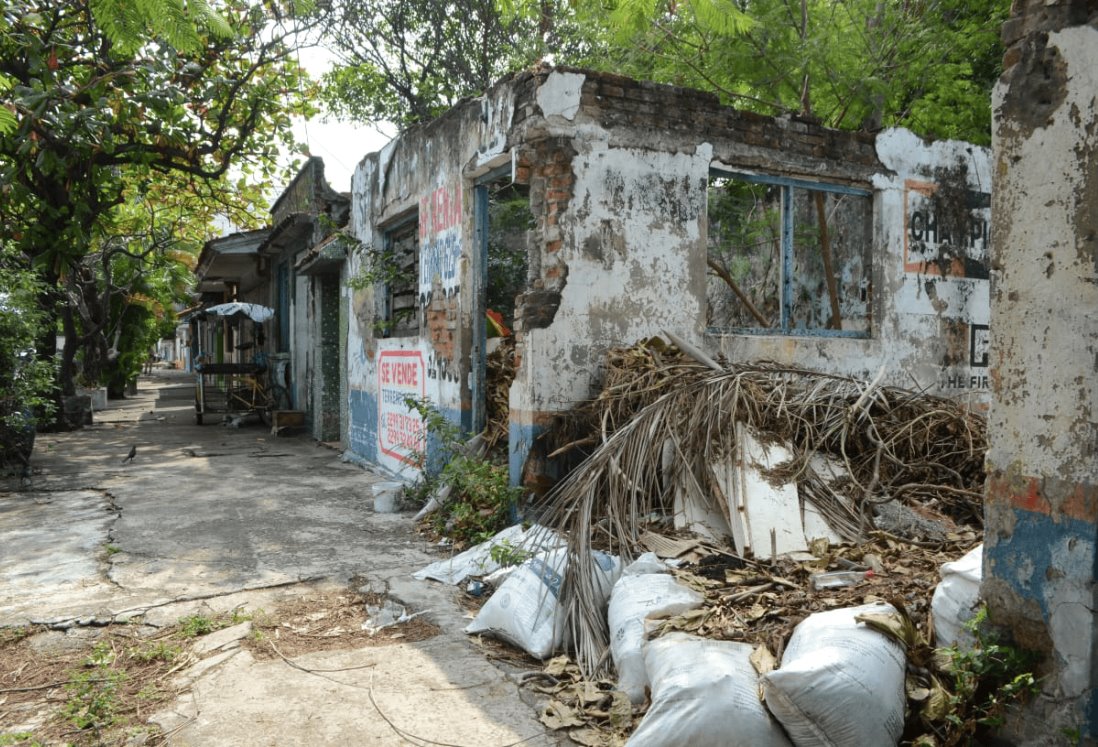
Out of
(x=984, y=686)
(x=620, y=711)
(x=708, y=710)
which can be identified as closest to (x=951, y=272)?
(x=984, y=686)

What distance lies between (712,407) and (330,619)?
2.24 m

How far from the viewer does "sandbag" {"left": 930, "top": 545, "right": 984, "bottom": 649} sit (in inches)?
100

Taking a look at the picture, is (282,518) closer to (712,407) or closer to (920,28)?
(712,407)

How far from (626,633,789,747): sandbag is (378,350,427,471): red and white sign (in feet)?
14.8

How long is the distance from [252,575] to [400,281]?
422cm

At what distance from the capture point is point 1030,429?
2.38m

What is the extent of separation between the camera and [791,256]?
600cm

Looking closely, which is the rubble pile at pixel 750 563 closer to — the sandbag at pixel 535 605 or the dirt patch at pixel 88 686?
the sandbag at pixel 535 605

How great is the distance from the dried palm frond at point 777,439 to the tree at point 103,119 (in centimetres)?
422

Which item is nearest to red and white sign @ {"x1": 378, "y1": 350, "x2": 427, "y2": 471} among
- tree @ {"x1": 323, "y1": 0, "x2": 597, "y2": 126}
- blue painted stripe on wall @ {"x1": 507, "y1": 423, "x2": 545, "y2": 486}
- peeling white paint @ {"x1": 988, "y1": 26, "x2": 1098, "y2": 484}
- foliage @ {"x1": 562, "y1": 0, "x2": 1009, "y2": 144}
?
blue painted stripe on wall @ {"x1": 507, "y1": 423, "x2": 545, "y2": 486}

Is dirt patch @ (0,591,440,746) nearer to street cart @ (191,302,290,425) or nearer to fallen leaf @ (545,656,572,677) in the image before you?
fallen leaf @ (545,656,572,677)

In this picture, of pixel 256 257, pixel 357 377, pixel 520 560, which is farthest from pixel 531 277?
pixel 256 257

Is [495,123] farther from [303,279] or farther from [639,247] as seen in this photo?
[303,279]

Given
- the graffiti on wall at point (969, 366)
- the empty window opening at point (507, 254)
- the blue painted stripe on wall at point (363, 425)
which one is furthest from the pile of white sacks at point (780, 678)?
the blue painted stripe on wall at point (363, 425)
